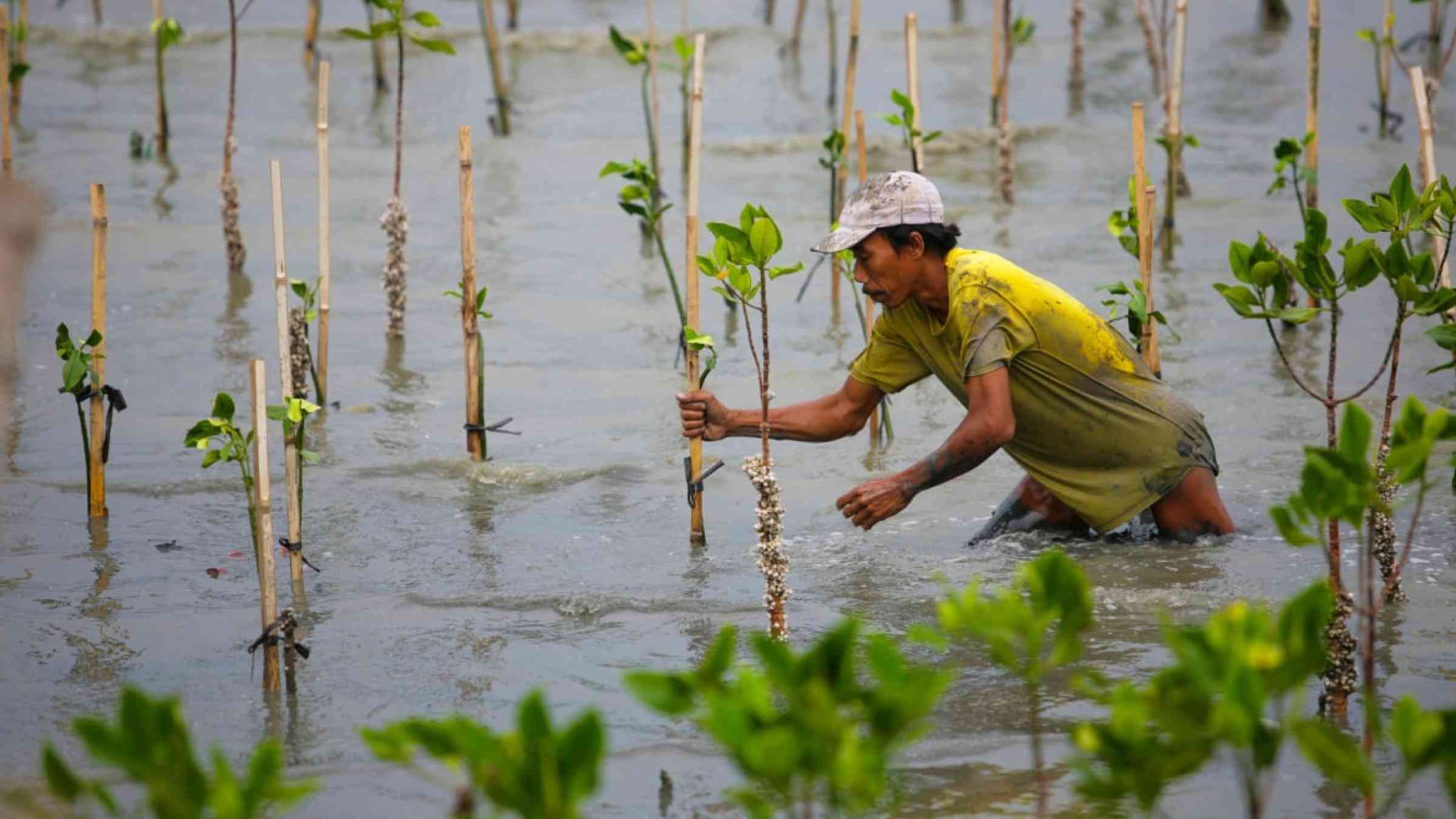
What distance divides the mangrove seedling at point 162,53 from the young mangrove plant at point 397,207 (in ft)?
6.91

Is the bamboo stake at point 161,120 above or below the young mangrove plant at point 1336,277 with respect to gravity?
above

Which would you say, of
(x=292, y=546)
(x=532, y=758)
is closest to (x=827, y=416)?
(x=292, y=546)

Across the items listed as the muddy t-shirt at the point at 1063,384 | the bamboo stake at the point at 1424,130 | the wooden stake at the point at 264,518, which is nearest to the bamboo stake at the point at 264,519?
the wooden stake at the point at 264,518

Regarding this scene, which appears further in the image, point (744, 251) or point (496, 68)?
point (496, 68)

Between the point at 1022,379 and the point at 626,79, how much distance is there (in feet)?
24.6

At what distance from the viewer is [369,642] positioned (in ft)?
13.1

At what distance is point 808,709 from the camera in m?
2.00

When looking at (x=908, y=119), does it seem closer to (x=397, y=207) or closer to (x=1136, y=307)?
(x=1136, y=307)

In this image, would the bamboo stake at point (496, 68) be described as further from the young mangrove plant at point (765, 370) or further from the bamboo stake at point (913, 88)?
the young mangrove plant at point (765, 370)

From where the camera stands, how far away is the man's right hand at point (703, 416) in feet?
14.0

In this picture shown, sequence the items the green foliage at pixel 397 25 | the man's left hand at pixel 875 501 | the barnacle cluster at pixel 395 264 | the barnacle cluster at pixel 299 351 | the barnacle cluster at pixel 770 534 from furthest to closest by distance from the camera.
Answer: the barnacle cluster at pixel 395 264 → the green foliage at pixel 397 25 → the barnacle cluster at pixel 299 351 → the man's left hand at pixel 875 501 → the barnacle cluster at pixel 770 534

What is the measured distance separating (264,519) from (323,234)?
1.96m

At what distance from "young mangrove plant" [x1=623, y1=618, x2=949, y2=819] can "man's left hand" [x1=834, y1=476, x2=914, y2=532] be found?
6.30 feet

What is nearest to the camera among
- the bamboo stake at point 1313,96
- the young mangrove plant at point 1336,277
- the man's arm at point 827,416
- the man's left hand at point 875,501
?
the young mangrove plant at point 1336,277
